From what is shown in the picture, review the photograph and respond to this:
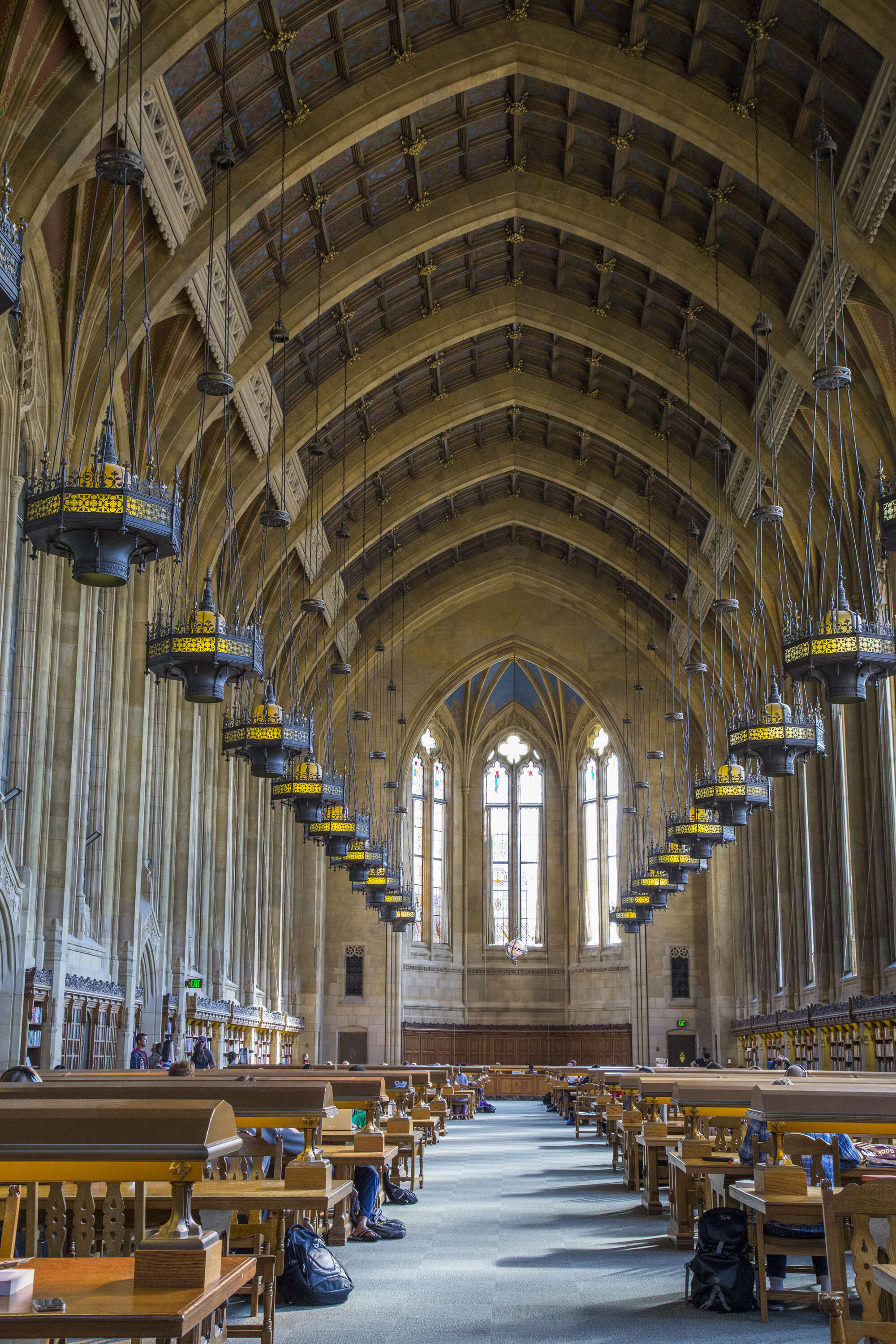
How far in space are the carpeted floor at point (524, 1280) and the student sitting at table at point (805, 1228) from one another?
300 millimetres

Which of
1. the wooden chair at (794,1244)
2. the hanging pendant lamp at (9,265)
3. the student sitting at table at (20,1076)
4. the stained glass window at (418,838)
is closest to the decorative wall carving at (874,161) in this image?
the hanging pendant lamp at (9,265)

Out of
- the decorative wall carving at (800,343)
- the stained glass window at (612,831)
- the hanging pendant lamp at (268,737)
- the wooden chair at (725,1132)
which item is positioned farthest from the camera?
the stained glass window at (612,831)

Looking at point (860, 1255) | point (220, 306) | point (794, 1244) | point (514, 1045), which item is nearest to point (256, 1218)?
point (794, 1244)

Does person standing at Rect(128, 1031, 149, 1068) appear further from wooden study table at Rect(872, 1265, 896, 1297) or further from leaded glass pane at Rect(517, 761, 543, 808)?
leaded glass pane at Rect(517, 761, 543, 808)

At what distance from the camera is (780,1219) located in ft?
21.0

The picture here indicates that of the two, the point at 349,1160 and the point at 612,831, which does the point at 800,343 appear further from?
the point at 612,831

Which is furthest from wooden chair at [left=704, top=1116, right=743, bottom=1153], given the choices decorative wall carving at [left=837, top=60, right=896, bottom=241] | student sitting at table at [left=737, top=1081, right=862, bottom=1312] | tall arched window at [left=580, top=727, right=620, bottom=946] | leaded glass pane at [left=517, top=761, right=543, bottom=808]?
leaded glass pane at [left=517, top=761, right=543, bottom=808]

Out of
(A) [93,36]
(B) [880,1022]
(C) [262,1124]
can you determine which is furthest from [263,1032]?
(C) [262,1124]

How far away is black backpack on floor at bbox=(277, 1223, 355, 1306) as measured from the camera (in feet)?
22.6

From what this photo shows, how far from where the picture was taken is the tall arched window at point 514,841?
38312 millimetres

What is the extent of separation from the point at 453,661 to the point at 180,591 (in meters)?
15.9

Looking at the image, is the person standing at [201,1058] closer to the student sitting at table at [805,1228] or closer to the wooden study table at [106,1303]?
the student sitting at table at [805,1228]

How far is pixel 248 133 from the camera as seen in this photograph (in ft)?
53.6

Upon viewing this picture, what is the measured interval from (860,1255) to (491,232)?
19827 mm
